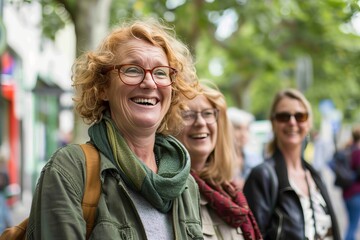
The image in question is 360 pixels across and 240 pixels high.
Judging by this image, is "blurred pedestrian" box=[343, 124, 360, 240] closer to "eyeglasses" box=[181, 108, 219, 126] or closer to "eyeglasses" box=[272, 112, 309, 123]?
"eyeglasses" box=[272, 112, 309, 123]

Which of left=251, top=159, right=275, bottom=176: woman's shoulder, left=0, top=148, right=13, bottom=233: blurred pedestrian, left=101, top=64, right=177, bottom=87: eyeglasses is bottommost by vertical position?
left=0, top=148, right=13, bottom=233: blurred pedestrian

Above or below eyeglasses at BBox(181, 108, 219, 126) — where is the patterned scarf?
below

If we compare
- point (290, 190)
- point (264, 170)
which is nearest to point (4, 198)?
point (264, 170)

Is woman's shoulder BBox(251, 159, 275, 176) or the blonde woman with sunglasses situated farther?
woman's shoulder BBox(251, 159, 275, 176)

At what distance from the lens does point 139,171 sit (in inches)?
99.7

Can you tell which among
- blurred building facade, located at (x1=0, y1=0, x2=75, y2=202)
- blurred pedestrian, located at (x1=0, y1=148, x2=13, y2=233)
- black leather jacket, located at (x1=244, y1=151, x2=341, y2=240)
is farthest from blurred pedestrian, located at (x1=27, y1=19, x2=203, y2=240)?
blurred building facade, located at (x1=0, y1=0, x2=75, y2=202)

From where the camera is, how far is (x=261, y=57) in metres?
15.8

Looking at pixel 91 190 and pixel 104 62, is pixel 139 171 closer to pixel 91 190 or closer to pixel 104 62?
pixel 91 190

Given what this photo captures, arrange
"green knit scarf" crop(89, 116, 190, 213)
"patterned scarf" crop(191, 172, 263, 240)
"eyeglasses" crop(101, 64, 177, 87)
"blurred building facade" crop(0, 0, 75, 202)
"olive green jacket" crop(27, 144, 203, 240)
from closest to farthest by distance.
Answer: "olive green jacket" crop(27, 144, 203, 240) → "green knit scarf" crop(89, 116, 190, 213) → "eyeglasses" crop(101, 64, 177, 87) → "patterned scarf" crop(191, 172, 263, 240) → "blurred building facade" crop(0, 0, 75, 202)

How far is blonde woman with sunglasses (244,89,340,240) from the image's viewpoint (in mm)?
4266

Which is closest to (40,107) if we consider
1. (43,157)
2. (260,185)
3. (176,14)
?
(43,157)

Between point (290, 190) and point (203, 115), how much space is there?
2.73 feet

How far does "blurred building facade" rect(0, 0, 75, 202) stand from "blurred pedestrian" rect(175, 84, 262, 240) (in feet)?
26.6

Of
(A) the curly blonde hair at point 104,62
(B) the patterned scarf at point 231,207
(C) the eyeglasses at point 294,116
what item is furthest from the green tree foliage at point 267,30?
(A) the curly blonde hair at point 104,62
